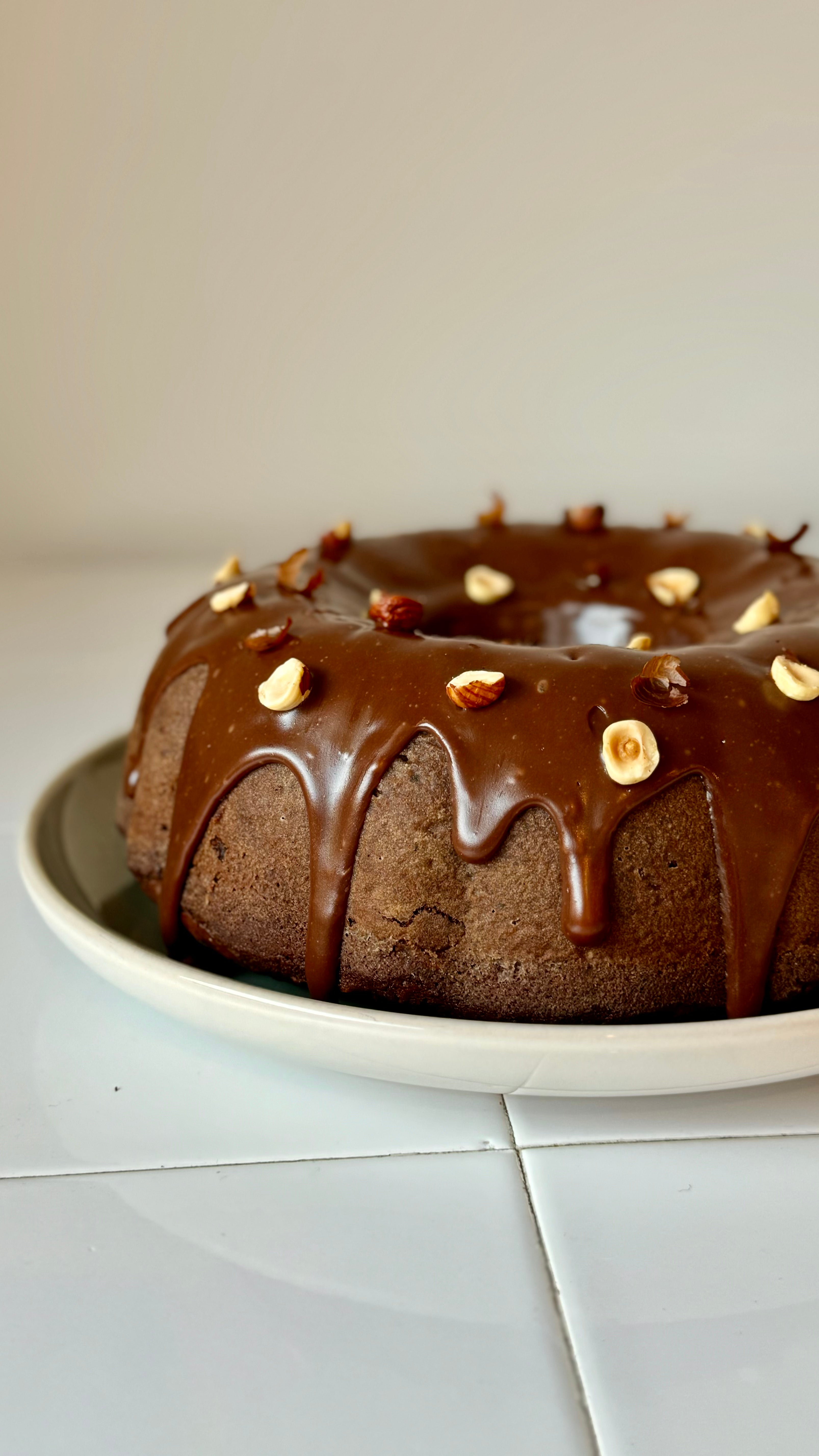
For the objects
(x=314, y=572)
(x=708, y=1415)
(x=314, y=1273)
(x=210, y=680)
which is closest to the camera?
(x=708, y=1415)

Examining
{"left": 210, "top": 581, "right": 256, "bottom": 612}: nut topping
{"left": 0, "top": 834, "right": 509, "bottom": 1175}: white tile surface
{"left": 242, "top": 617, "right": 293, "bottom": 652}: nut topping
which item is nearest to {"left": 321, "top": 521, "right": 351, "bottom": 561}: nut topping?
{"left": 210, "top": 581, "right": 256, "bottom": 612}: nut topping

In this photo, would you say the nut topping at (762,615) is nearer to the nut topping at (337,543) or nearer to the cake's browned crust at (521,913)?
the cake's browned crust at (521,913)

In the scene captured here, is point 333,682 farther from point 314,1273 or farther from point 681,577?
point 681,577

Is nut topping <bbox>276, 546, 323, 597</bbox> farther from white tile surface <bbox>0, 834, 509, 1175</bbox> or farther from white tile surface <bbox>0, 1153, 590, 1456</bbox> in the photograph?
white tile surface <bbox>0, 1153, 590, 1456</bbox>

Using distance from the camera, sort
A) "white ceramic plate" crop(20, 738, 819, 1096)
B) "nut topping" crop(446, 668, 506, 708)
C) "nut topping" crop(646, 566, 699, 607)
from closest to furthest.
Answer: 1. "white ceramic plate" crop(20, 738, 819, 1096)
2. "nut topping" crop(446, 668, 506, 708)
3. "nut topping" crop(646, 566, 699, 607)

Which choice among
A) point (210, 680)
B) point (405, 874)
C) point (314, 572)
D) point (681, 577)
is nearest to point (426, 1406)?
point (405, 874)

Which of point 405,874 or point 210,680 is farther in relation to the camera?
point 210,680
